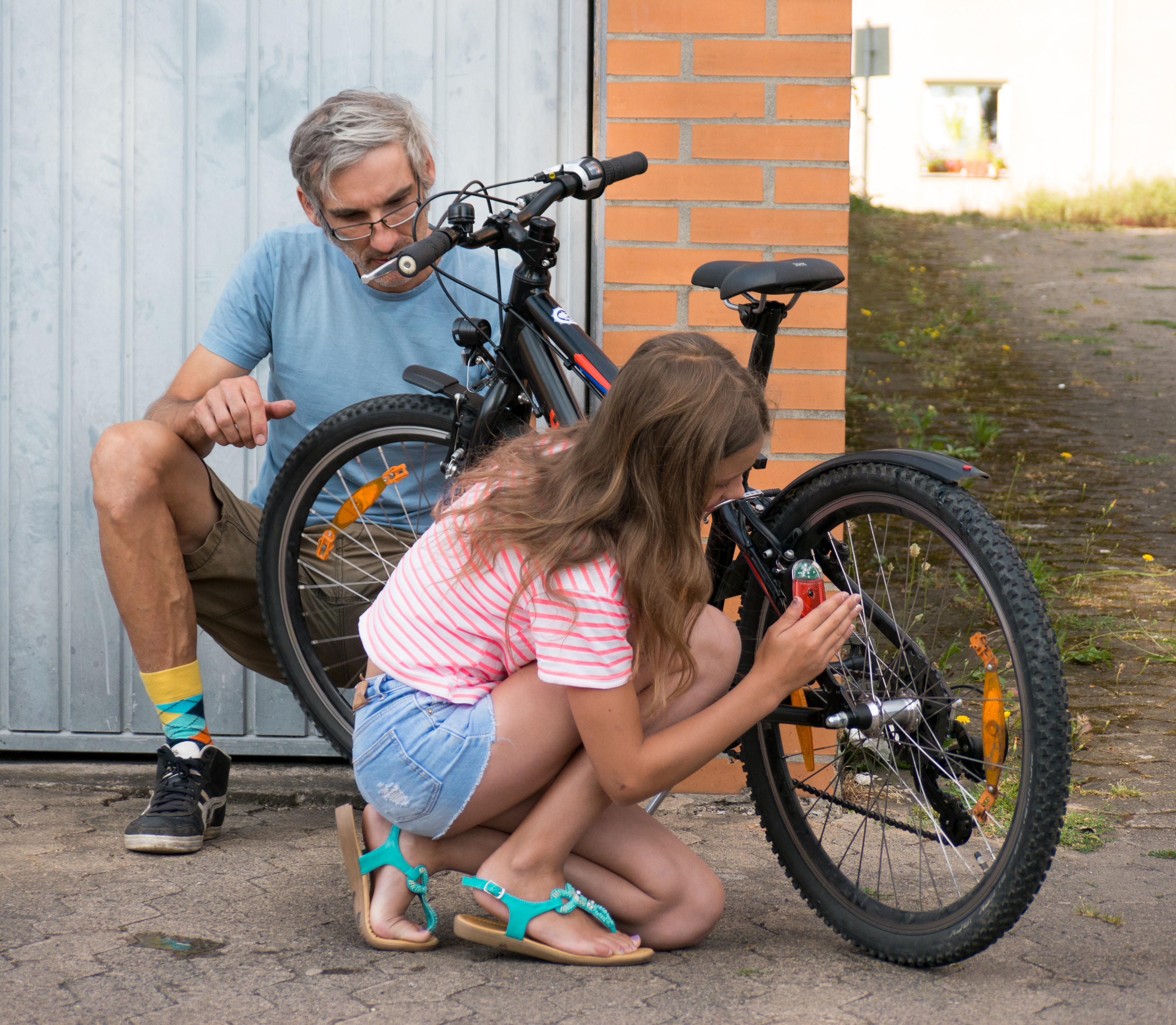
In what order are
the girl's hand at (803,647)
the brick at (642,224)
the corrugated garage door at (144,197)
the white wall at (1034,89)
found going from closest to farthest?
1. the girl's hand at (803,647)
2. the brick at (642,224)
3. the corrugated garage door at (144,197)
4. the white wall at (1034,89)

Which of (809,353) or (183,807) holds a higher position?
(809,353)

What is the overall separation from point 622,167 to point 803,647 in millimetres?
966

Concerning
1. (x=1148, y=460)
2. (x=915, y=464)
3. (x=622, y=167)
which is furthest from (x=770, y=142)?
(x=1148, y=460)

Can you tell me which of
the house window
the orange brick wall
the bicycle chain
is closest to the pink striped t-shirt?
the bicycle chain

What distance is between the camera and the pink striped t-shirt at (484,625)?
1.73 meters

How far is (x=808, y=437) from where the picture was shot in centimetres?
275

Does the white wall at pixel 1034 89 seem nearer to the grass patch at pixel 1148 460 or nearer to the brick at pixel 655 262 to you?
the grass patch at pixel 1148 460

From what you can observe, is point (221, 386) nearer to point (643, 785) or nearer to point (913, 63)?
point (643, 785)

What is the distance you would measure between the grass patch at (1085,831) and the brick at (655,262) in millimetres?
1153

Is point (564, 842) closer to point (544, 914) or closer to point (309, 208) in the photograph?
point (544, 914)

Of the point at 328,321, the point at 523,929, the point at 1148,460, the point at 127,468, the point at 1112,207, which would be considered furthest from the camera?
the point at 1112,207

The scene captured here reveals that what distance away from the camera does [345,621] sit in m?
2.65

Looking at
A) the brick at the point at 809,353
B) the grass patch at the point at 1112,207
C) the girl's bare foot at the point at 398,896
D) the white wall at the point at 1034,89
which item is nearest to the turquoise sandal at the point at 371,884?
the girl's bare foot at the point at 398,896

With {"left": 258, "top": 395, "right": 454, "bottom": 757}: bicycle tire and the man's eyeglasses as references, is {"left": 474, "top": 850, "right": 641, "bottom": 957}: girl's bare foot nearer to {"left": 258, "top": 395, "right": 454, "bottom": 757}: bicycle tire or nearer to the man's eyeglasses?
{"left": 258, "top": 395, "right": 454, "bottom": 757}: bicycle tire
